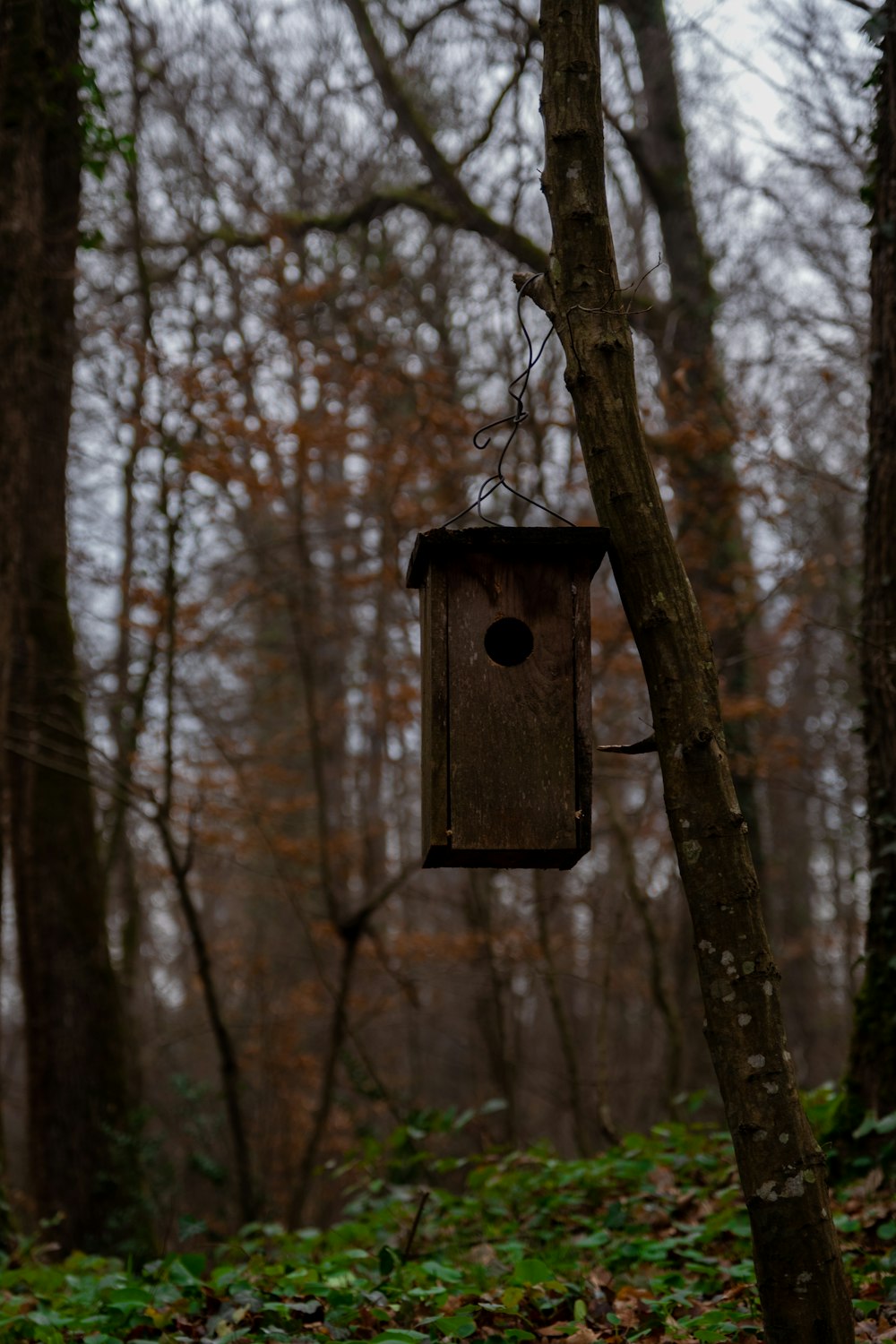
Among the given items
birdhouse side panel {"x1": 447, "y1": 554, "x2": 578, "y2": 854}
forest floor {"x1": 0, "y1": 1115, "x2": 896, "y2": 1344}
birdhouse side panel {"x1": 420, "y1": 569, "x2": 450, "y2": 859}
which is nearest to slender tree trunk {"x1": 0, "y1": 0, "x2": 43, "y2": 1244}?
forest floor {"x1": 0, "y1": 1115, "x2": 896, "y2": 1344}

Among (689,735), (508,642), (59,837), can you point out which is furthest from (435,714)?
(59,837)

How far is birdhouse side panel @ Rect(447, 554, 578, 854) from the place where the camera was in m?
2.87

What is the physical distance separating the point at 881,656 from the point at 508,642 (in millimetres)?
2227

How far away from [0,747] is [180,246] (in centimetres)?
603

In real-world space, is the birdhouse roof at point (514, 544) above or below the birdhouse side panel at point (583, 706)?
above

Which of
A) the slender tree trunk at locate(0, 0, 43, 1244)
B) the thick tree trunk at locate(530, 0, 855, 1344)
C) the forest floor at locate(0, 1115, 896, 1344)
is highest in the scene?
the slender tree trunk at locate(0, 0, 43, 1244)

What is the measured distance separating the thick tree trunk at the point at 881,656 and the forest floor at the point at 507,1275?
413mm

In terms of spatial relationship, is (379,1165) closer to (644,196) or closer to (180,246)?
(180,246)

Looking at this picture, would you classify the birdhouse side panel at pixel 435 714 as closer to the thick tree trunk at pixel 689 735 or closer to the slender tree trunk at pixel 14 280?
the thick tree trunk at pixel 689 735

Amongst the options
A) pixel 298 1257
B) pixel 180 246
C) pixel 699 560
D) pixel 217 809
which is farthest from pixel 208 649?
pixel 298 1257

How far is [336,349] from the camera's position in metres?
9.38

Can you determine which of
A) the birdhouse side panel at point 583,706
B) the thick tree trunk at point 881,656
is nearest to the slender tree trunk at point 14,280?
the birdhouse side panel at point 583,706

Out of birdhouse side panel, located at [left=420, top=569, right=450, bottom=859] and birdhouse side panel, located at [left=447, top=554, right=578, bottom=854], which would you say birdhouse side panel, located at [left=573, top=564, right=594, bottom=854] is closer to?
birdhouse side panel, located at [left=447, top=554, right=578, bottom=854]

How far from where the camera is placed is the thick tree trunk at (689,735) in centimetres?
250
